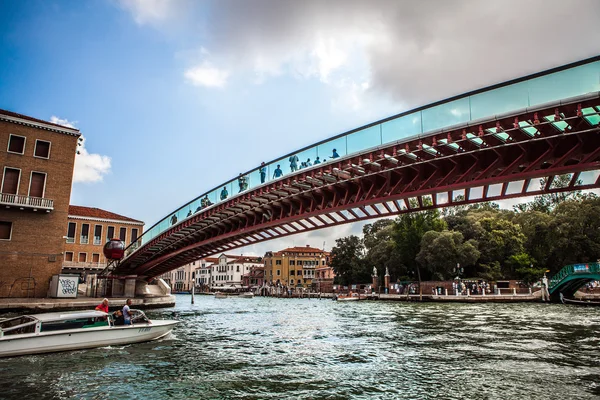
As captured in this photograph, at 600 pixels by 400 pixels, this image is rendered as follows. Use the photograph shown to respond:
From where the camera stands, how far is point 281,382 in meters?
9.03

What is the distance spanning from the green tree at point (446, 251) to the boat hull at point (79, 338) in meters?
42.4

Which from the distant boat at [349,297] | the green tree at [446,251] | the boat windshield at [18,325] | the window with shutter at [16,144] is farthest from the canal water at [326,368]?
the distant boat at [349,297]

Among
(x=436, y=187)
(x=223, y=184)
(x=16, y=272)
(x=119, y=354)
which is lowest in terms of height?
(x=119, y=354)

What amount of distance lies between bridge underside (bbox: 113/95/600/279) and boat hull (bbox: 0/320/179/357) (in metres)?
9.41

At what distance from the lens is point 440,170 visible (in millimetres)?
16781

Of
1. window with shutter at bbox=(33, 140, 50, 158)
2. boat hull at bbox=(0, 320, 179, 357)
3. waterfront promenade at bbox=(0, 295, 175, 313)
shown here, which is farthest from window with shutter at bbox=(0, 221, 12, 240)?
boat hull at bbox=(0, 320, 179, 357)

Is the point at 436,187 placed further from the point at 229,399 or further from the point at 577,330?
the point at 229,399

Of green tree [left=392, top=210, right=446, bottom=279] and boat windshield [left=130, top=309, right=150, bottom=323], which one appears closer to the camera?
boat windshield [left=130, top=309, right=150, bottom=323]

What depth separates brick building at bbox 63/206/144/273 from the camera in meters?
47.2

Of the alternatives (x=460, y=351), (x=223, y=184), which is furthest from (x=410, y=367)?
(x=223, y=184)

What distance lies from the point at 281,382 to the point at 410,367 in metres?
3.49

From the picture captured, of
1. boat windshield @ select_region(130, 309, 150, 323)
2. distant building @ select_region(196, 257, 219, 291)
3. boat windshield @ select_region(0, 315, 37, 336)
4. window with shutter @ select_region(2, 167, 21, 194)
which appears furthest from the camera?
distant building @ select_region(196, 257, 219, 291)

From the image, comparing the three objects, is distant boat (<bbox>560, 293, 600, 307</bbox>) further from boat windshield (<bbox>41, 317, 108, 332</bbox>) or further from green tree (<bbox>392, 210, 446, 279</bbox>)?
boat windshield (<bbox>41, 317, 108, 332</bbox>)

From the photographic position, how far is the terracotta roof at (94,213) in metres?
49.2
